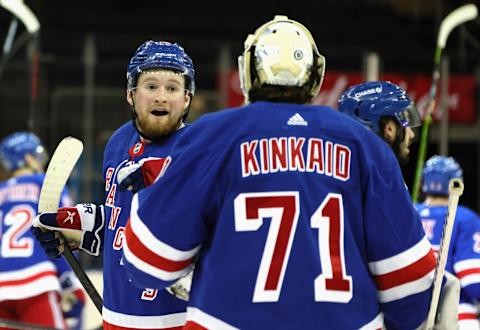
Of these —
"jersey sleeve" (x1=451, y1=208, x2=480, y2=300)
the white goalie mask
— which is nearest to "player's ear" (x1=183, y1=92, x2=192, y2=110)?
the white goalie mask

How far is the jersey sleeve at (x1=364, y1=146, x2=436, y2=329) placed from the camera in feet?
5.81

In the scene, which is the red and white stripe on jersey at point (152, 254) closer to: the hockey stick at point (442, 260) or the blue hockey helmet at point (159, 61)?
the hockey stick at point (442, 260)

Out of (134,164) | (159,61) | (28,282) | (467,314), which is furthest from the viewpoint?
(28,282)

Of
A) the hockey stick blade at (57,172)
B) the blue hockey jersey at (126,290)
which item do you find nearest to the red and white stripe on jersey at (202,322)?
the blue hockey jersey at (126,290)

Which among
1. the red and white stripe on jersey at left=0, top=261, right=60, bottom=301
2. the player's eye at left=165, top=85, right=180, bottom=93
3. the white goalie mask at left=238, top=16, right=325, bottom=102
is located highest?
the white goalie mask at left=238, top=16, right=325, bottom=102

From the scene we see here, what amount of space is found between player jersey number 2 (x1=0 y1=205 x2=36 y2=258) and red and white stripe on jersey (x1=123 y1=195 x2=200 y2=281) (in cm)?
325

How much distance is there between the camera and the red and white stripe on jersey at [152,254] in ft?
5.81

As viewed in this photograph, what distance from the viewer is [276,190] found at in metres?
1.73

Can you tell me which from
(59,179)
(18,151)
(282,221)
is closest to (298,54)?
(282,221)

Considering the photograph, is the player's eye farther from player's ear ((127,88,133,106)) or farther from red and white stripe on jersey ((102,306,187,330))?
red and white stripe on jersey ((102,306,187,330))

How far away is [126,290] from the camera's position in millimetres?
2322

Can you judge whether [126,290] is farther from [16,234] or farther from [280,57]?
[16,234]

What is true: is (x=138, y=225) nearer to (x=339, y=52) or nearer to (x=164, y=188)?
(x=164, y=188)

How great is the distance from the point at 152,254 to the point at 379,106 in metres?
0.96
